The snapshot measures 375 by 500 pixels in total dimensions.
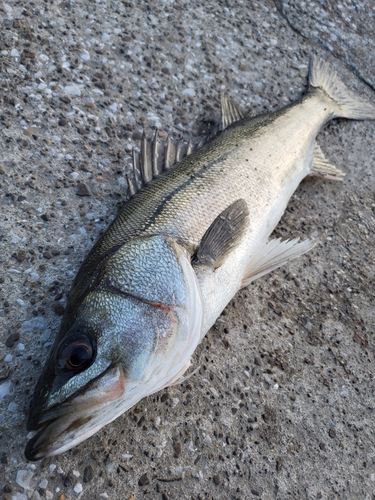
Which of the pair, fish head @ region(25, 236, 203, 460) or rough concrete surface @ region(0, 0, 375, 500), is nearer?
fish head @ region(25, 236, 203, 460)

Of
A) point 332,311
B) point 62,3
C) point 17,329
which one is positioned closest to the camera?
point 17,329

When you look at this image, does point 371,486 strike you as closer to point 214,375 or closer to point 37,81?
point 214,375

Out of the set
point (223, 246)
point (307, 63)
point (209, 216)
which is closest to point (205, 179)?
point (209, 216)

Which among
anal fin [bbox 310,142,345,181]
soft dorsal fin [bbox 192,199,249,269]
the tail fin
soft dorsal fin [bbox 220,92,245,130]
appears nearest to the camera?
soft dorsal fin [bbox 192,199,249,269]

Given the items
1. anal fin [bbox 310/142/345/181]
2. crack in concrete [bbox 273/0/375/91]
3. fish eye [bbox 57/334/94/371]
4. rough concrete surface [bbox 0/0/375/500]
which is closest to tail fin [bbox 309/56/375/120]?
rough concrete surface [bbox 0/0/375/500]

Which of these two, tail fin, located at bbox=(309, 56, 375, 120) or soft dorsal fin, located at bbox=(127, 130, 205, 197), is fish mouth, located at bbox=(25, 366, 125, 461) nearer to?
soft dorsal fin, located at bbox=(127, 130, 205, 197)

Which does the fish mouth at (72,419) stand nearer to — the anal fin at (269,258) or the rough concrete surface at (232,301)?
the rough concrete surface at (232,301)

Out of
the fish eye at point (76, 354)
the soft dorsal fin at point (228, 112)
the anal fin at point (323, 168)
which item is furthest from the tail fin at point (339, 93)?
the fish eye at point (76, 354)

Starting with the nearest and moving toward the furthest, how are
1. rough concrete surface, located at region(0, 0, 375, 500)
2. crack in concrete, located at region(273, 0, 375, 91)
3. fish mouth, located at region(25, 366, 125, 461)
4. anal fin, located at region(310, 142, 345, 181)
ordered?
fish mouth, located at region(25, 366, 125, 461), rough concrete surface, located at region(0, 0, 375, 500), anal fin, located at region(310, 142, 345, 181), crack in concrete, located at region(273, 0, 375, 91)

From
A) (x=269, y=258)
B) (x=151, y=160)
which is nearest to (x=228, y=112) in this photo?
(x=151, y=160)
